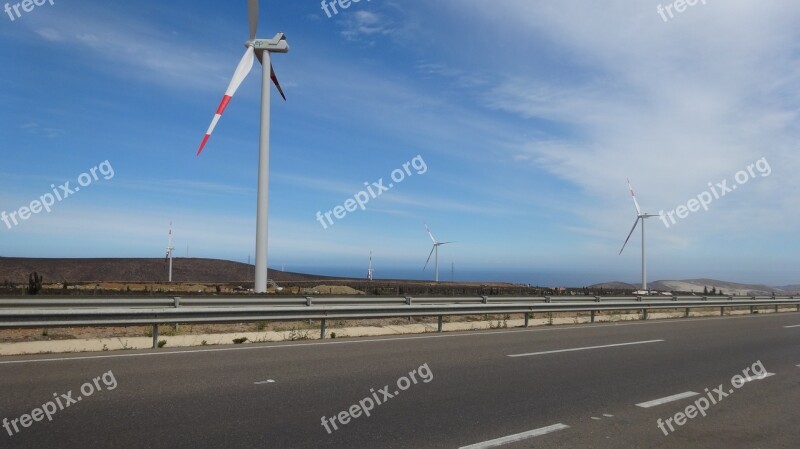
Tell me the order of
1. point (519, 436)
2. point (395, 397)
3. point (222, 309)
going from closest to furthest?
point (519, 436), point (395, 397), point (222, 309)

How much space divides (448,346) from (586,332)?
19.5 ft

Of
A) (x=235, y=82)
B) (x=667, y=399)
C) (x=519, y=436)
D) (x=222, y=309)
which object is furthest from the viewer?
(x=235, y=82)

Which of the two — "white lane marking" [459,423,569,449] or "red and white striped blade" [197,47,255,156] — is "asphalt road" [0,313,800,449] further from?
"red and white striped blade" [197,47,255,156]

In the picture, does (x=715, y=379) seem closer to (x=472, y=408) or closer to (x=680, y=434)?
(x=680, y=434)

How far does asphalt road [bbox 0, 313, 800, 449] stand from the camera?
6020 mm

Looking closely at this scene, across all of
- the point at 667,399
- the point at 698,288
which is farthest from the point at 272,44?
the point at 698,288

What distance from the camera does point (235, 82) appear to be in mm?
24391

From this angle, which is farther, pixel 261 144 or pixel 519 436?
pixel 261 144

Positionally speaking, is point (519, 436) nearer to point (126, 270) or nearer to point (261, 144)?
point (261, 144)

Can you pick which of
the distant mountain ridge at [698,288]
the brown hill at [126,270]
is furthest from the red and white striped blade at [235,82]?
the distant mountain ridge at [698,288]

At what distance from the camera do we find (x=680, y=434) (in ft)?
21.4

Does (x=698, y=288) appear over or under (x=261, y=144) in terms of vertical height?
Answer: under

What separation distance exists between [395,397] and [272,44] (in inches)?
853

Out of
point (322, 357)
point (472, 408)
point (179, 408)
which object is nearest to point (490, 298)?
point (322, 357)
